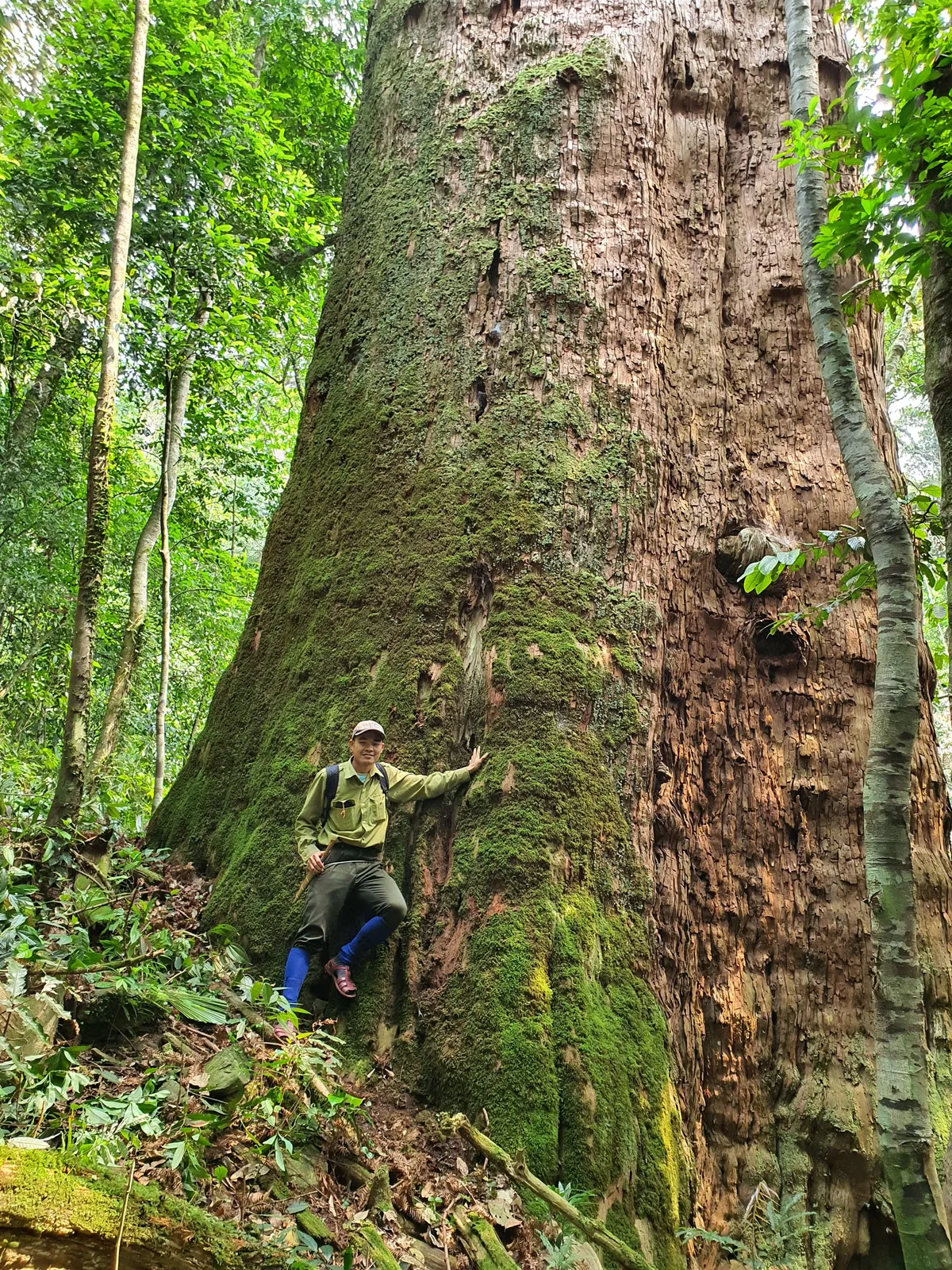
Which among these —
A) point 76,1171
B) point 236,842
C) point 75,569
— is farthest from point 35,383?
point 76,1171

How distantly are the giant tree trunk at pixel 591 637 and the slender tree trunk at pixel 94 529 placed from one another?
0.87 m

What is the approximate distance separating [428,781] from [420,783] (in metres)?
0.05

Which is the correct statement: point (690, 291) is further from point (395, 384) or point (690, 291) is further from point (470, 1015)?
point (470, 1015)

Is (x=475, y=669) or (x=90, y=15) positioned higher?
(x=90, y=15)

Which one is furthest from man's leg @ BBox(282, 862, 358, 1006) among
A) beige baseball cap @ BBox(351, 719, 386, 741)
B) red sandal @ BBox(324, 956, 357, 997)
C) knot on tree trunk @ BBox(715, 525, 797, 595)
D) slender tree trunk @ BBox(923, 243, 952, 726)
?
slender tree trunk @ BBox(923, 243, 952, 726)

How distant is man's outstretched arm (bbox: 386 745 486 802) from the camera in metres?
4.45

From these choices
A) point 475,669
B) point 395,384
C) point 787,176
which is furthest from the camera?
point 787,176

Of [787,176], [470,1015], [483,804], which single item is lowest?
[470,1015]

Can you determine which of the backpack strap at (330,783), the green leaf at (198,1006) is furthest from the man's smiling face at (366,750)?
the green leaf at (198,1006)

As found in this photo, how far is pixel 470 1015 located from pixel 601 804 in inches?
45.3

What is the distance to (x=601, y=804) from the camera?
435 cm

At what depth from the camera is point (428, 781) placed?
4.50 m

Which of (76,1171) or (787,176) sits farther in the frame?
(787,176)

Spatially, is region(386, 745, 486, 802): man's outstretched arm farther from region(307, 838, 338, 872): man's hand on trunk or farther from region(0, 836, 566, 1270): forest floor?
region(0, 836, 566, 1270): forest floor
